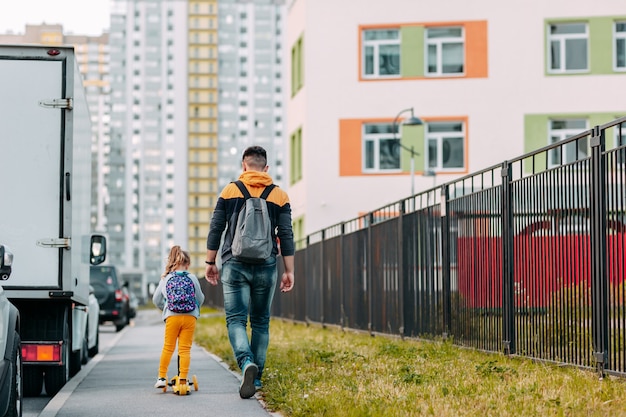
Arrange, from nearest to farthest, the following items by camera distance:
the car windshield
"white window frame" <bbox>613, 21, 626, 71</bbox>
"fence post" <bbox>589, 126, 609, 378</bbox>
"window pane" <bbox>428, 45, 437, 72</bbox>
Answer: "fence post" <bbox>589, 126, 609, 378</bbox> → the car windshield → "white window frame" <bbox>613, 21, 626, 71</bbox> → "window pane" <bbox>428, 45, 437, 72</bbox>

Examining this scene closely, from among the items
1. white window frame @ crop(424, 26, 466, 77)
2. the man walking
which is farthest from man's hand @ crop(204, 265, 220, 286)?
white window frame @ crop(424, 26, 466, 77)

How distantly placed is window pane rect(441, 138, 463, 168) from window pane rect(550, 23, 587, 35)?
175 inches

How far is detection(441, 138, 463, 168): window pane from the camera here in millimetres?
38188

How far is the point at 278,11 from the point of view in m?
173

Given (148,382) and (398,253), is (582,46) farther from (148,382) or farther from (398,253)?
(148,382)

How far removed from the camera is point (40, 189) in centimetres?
1066

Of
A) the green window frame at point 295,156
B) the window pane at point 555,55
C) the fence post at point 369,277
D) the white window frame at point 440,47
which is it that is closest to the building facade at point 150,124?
the green window frame at point 295,156

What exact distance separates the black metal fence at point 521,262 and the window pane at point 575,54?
67.9 feet

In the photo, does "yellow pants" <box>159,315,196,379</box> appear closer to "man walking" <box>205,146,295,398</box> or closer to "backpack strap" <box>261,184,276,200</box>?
"man walking" <box>205,146,295,398</box>

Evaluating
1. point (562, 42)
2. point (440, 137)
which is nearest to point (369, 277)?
point (440, 137)

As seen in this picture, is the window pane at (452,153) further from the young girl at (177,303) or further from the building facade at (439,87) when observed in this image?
the young girl at (177,303)

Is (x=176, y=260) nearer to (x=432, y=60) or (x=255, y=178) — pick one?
(x=255, y=178)

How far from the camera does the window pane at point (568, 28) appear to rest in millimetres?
38156

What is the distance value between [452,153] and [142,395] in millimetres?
28331
